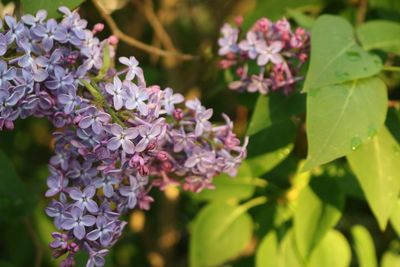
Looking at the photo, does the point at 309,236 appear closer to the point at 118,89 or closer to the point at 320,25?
the point at 320,25

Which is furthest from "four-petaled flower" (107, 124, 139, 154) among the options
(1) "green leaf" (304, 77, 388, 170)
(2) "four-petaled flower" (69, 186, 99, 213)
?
(1) "green leaf" (304, 77, 388, 170)

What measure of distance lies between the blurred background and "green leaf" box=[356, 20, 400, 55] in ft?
0.50

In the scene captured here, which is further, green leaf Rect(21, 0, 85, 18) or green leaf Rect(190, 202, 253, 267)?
green leaf Rect(190, 202, 253, 267)

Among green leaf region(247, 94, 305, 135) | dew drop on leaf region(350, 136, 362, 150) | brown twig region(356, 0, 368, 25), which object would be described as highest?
dew drop on leaf region(350, 136, 362, 150)

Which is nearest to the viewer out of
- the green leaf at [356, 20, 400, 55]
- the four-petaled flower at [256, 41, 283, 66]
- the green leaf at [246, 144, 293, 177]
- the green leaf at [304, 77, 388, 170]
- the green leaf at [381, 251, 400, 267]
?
the green leaf at [304, 77, 388, 170]

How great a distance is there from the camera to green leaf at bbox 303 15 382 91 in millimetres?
1514

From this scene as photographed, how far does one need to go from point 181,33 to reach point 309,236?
5.19 feet

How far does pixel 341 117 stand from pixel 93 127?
20.4 inches

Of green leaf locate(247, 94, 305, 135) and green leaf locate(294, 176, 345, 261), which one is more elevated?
green leaf locate(247, 94, 305, 135)

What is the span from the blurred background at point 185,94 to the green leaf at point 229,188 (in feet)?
0.22

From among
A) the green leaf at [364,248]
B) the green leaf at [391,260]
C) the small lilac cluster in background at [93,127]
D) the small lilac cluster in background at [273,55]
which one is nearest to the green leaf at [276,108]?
the small lilac cluster in background at [273,55]

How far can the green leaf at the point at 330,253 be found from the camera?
1916 millimetres

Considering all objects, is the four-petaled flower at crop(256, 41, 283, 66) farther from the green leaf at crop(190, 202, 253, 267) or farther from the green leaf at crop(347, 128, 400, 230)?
the green leaf at crop(190, 202, 253, 267)

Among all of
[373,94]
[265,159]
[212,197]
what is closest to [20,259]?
[212,197]
